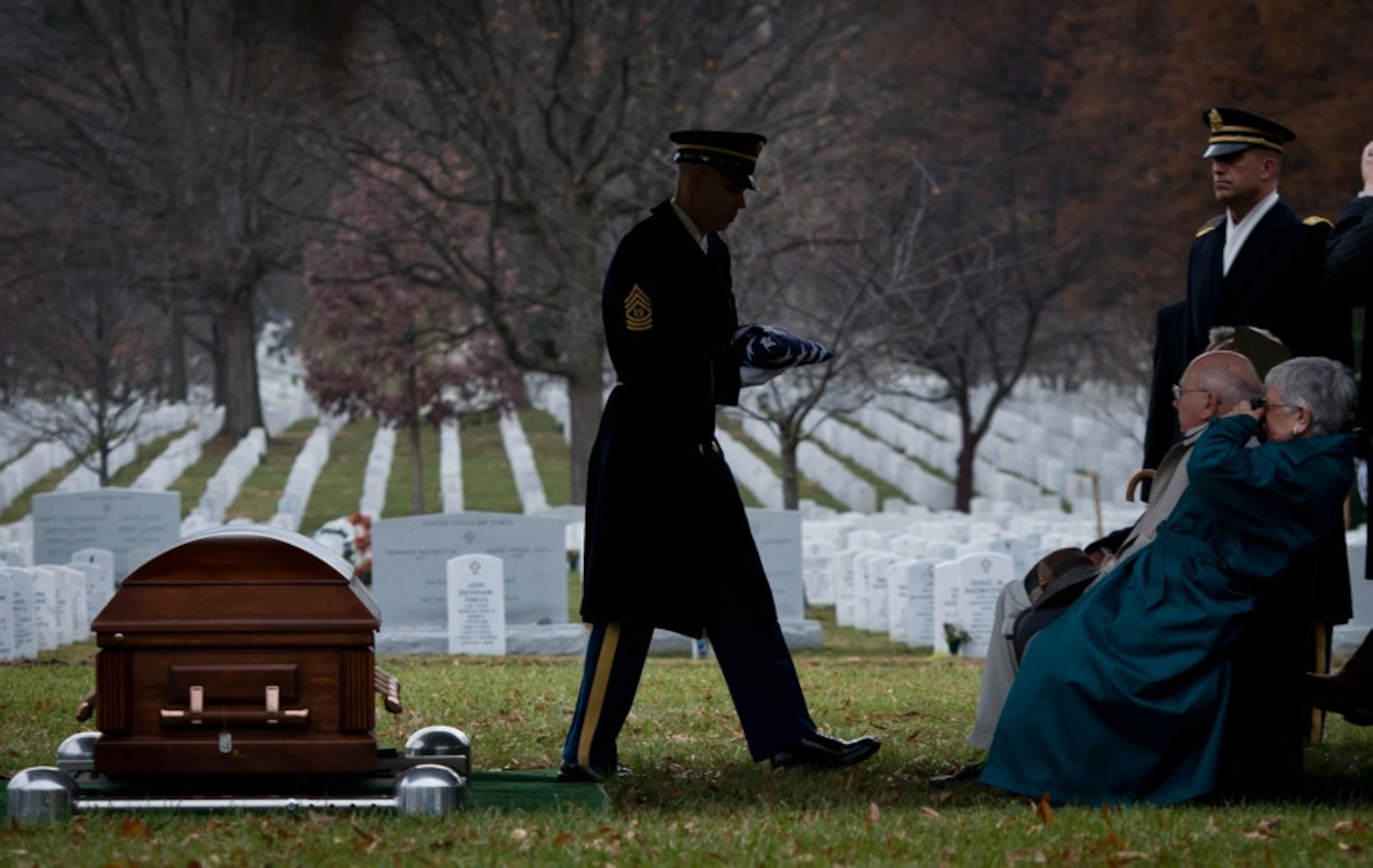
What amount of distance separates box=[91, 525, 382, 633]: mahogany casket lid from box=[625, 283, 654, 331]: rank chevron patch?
1413 mm

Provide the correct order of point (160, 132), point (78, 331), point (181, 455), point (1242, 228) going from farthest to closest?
point (181, 455), point (160, 132), point (78, 331), point (1242, 228)

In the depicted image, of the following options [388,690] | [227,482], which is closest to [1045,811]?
[388,690]

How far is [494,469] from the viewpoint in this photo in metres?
40.5

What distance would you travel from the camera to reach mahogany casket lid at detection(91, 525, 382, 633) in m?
6.12

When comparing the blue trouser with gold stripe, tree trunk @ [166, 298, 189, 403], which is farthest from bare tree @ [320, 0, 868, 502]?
the blue trouser with gold stripe

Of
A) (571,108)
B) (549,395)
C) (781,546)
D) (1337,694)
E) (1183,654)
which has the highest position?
(571,108)

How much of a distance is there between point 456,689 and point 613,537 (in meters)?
3.36

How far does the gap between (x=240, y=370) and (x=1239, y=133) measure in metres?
37.8

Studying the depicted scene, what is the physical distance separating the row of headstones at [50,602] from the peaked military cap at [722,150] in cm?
617

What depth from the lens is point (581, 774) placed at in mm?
7137

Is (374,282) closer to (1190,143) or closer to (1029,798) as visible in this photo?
(1190,143)

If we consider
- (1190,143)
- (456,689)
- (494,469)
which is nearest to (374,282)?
(494,469)

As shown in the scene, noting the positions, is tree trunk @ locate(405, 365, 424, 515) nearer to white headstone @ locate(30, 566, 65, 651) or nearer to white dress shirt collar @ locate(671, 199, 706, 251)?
white headstone @ locate(30, 566, 65, 651)

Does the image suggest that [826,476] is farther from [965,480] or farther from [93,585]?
[93,585]
